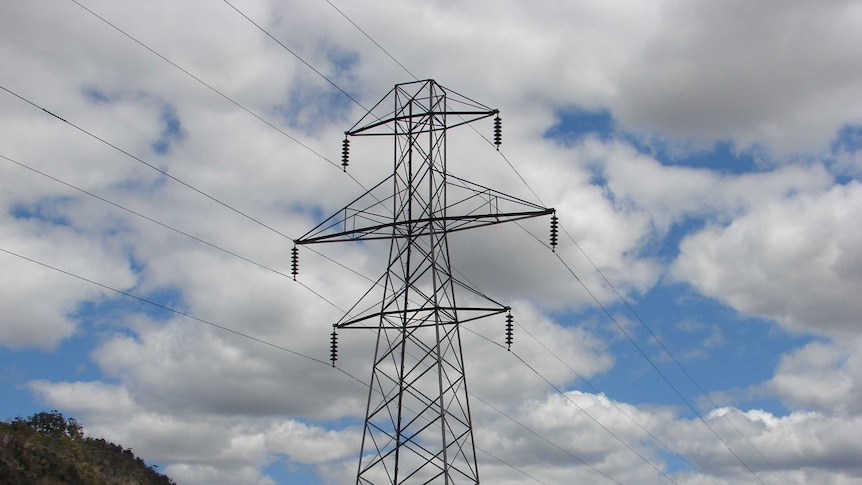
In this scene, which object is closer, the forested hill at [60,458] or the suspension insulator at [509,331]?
the suspension insulator at [509,331]

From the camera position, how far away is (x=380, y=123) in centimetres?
4528

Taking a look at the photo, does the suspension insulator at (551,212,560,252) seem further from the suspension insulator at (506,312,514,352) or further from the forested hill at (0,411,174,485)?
the forested hill at (0,411,174,485)

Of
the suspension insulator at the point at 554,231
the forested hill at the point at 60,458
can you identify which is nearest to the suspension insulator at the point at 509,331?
the suspension insulator at the point at 554,231

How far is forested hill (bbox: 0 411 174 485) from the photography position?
88.2m

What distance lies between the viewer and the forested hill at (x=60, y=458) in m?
88.2

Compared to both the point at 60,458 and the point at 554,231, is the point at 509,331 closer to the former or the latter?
the point at 554,231

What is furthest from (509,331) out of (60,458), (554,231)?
(60,458)

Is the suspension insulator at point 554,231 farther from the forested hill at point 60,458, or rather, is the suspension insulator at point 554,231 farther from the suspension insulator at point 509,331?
the forested hill at point 60,458

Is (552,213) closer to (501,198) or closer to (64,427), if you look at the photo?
(501,198)

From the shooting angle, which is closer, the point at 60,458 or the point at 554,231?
the point at 554,231

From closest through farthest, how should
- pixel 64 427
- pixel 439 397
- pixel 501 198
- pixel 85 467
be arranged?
pixel 439 397 < pixel 501 198 < pixel 85 467 < pixel 64 427

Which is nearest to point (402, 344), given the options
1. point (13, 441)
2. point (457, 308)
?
point (457, 308)

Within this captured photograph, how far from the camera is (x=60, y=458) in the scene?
103 metres

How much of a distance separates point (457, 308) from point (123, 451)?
4816 inches
